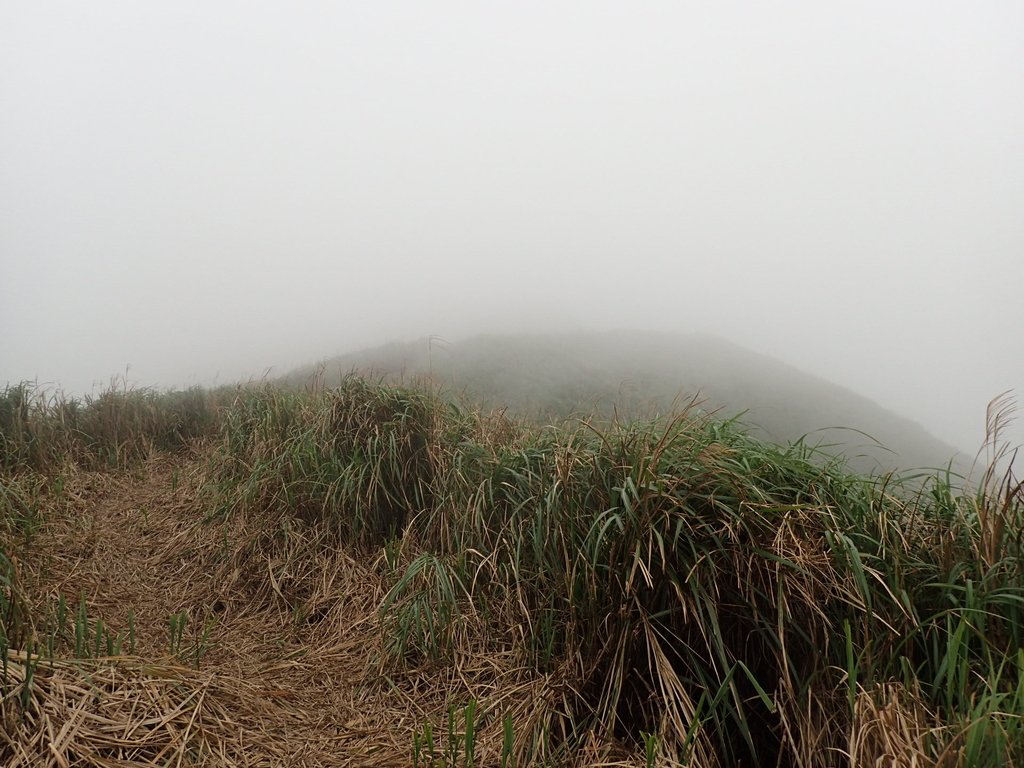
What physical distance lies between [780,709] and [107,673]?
6.77 feet

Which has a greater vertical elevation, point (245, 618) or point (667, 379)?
point (667, 379)

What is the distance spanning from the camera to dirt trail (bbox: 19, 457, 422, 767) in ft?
5.82

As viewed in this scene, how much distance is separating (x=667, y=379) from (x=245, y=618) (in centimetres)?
2015

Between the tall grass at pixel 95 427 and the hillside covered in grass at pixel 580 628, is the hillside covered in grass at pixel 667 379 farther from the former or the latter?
the hillside covered in grass at pixel 580 628

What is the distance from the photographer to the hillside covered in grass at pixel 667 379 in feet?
55.9

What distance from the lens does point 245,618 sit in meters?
2.82

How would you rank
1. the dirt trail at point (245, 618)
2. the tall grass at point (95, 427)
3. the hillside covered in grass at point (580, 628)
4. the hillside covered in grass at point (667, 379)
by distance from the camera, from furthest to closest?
the hillside covered in grass at point (667, 379) → the tall grass at point (95, 427) → the dirt trail at point (245, 618) → the hillside covered in grass at point (580, 628)

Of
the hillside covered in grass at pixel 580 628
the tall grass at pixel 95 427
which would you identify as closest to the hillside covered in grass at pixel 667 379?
the tall grass at pixel 95 427

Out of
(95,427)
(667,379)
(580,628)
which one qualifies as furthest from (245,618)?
(667,379)

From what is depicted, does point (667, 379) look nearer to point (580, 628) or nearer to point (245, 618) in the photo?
point (245, 618)

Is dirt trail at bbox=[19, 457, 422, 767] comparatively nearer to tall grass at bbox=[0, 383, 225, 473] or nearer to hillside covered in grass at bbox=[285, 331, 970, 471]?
tall grass at bbox=[0, 383, 225, 473]

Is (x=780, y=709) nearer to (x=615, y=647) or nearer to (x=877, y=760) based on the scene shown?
(x=877, y=760)

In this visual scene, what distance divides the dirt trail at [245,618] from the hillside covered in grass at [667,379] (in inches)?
391

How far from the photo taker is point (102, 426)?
6129 mm
